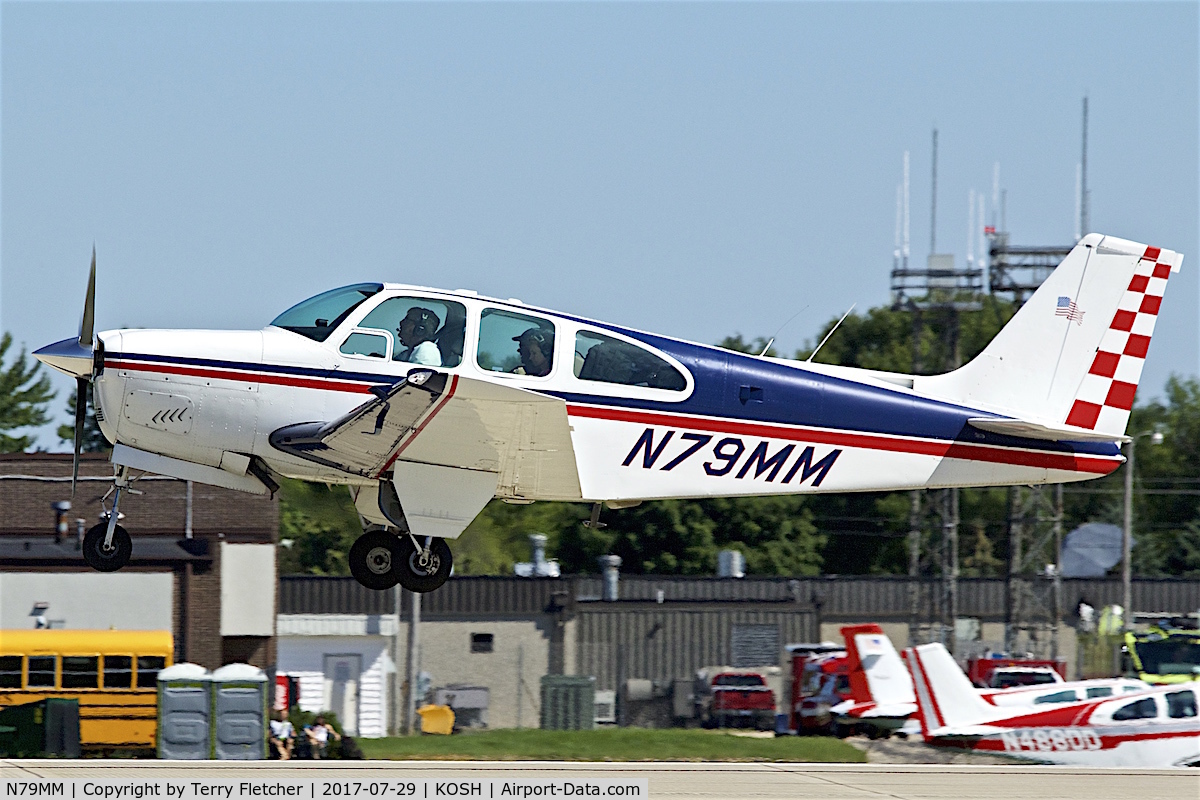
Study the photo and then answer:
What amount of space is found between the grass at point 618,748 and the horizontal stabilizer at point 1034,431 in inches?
391

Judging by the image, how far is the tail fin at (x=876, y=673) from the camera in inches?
952

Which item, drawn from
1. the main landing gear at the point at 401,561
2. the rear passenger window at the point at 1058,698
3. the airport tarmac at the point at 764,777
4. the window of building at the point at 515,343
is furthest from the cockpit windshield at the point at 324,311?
the rear passenger window at the point at 1058,698

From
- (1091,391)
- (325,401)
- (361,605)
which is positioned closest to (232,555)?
(361,605)

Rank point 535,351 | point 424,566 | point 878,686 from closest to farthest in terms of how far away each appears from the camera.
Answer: point 535,351
point 424,566
point 878,686

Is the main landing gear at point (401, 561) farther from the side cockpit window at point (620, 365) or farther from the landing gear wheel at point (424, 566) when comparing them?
the side cockpit window at point (620, 365)

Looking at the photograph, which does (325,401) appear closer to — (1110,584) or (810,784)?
(810,784)

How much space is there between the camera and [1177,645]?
28672 mm

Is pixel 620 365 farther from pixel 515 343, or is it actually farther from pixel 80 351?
pixel 80 351

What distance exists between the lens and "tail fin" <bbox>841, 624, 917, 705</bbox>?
24188 mm

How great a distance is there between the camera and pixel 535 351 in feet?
40.0

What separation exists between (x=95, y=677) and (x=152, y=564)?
4430 millimetres

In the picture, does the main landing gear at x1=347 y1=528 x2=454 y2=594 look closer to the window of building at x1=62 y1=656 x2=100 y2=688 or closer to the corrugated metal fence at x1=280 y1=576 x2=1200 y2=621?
the window of building at x1=62 y1=656 x2=100 y2=688

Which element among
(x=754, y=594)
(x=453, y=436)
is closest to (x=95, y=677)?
(x=453, y=436)
